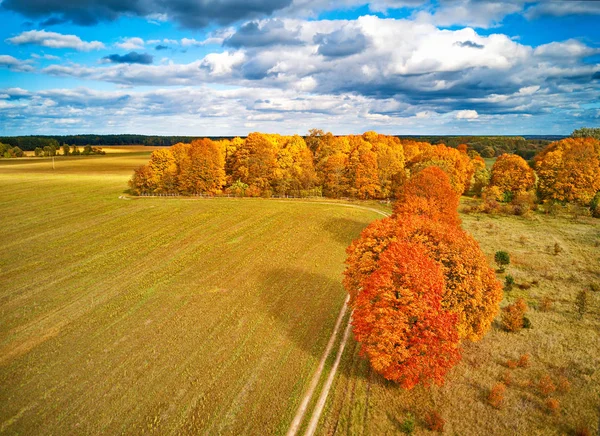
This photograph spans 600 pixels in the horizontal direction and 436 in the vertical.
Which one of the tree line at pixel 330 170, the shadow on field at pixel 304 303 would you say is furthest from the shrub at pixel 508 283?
the tree line at pixel 330 170

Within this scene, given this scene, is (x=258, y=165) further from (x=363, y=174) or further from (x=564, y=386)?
(x=564, y=386)

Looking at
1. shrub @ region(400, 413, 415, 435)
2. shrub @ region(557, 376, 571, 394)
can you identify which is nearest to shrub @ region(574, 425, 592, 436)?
shrub @ region(557, 376, 571, 394)

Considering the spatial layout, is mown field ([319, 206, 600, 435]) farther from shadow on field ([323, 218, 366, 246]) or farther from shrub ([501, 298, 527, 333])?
shadow on field ([323, 218, 366, 246])

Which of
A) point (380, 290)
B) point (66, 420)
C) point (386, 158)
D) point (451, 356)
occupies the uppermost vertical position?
point (386, 158)

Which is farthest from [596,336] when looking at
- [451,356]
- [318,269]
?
[318,269]

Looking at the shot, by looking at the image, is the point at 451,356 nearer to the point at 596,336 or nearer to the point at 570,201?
the point at 596,336

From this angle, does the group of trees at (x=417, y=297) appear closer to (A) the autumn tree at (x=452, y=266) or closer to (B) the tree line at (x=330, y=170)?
(A) the autumn tree at (x=452, y=266)
